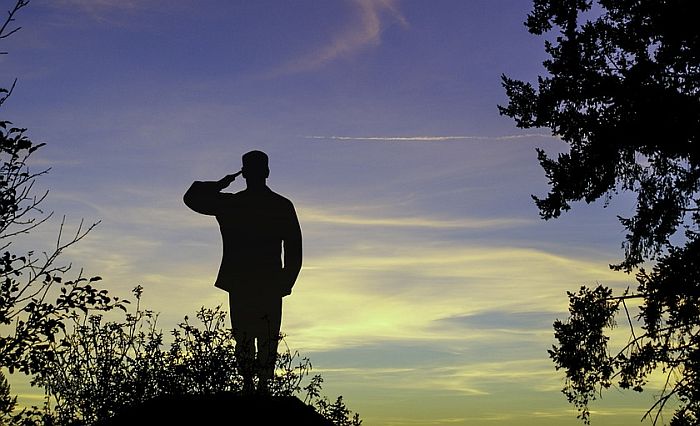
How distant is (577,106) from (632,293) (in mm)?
3818

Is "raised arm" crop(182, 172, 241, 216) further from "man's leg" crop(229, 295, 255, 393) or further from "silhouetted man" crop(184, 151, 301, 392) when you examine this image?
"man's leg" crop(229, 295, 255, 393)

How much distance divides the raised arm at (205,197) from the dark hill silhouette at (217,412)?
12.7 feet

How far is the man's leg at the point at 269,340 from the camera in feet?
40.7

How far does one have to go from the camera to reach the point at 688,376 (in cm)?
1483

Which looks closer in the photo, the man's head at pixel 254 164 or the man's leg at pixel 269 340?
the man's leg at pixel 269 340

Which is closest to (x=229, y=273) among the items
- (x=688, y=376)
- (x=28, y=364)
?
(x=28, y=364)

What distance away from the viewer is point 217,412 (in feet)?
32.6

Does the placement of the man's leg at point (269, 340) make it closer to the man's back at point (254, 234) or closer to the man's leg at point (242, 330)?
the man's leg at point (242, 330)

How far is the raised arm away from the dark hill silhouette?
12.7 feet

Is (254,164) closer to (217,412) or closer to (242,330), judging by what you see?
(242,330)

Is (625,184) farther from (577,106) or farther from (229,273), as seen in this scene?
(229,273)

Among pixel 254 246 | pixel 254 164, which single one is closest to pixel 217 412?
pixel 254 246

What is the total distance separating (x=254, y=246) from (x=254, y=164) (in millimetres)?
1306

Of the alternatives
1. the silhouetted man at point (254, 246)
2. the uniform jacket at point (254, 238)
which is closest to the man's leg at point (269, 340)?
the silhouetted man at point (254, 246)
